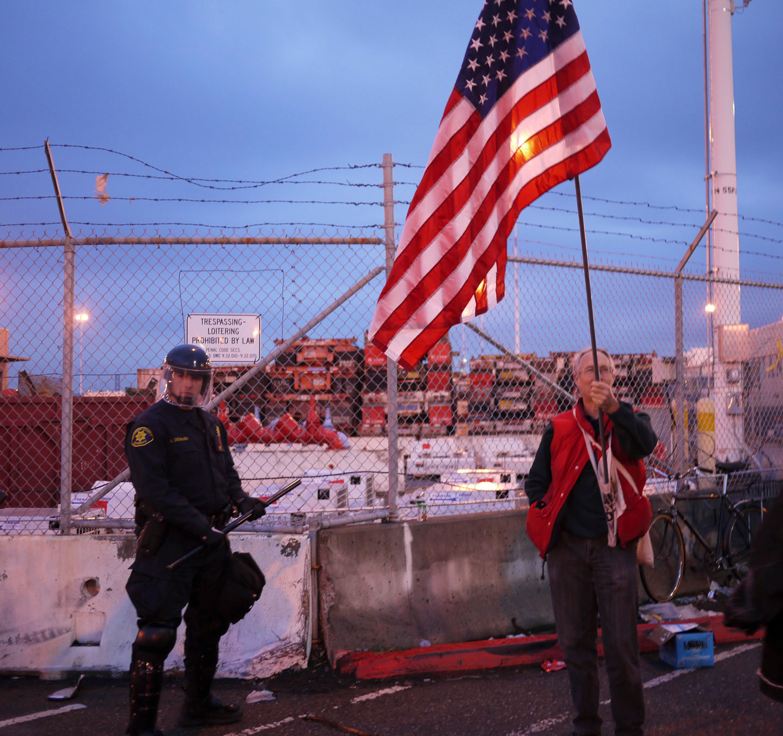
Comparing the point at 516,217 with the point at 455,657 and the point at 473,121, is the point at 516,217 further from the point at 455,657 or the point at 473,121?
the point at 455,657

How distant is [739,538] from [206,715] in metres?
5.84

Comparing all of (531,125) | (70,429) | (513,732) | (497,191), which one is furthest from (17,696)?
(531,125)

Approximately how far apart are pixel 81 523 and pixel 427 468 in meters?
3.59

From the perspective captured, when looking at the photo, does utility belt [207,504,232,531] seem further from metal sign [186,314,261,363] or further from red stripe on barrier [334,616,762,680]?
red stripe on barrier [334,616,762,680]

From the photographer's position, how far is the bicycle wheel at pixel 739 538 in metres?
8.40

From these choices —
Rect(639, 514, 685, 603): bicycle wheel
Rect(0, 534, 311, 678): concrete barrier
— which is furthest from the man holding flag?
Rect(639, 514, 685, 603): bicycle wheel

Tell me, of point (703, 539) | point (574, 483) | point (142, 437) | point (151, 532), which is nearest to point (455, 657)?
point (574, 483)

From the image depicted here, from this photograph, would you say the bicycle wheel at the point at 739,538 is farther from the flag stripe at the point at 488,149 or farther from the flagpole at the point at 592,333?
the flag stripe at the point at 488,149

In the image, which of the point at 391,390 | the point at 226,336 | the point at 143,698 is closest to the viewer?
the point at 143,698

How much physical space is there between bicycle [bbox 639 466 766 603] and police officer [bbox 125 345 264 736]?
154 inches

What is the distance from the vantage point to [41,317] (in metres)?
6.40

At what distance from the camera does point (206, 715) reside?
496 centimetres

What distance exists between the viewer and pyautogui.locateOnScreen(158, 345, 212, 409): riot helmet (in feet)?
16.1

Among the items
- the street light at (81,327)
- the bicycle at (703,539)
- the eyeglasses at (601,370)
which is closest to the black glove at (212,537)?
the eyeglasses at (601,370)
